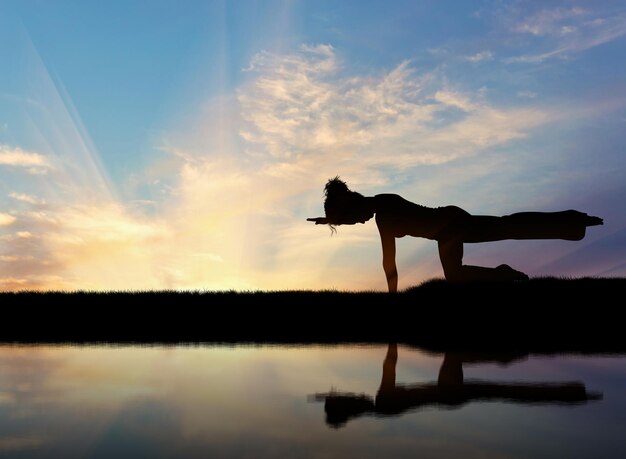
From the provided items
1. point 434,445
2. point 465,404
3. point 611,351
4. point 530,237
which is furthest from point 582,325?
point 434,445

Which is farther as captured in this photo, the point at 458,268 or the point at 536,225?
the point at 536,225

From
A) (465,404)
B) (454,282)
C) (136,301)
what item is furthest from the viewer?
(454,282)

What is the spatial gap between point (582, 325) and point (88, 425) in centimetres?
1390

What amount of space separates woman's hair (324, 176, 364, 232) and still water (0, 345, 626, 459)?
34.3ft

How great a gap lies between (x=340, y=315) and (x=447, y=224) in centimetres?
643

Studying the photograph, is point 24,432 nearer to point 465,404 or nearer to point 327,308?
point 465,404

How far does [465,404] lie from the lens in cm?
685

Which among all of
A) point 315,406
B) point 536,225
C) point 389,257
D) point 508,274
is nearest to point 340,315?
point 389,257

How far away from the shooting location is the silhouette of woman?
68.3ft

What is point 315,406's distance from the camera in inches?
268

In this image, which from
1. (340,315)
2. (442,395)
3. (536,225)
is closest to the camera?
(442,395)

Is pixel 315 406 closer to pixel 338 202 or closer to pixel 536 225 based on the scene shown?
pixel 338 202

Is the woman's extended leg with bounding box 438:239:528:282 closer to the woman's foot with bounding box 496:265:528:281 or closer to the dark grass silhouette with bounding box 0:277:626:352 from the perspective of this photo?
the woman's foot with bounding box 496:265:528:281

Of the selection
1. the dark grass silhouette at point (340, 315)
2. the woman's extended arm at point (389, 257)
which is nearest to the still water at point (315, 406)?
the dark grass silhouette at point (340, 315)
